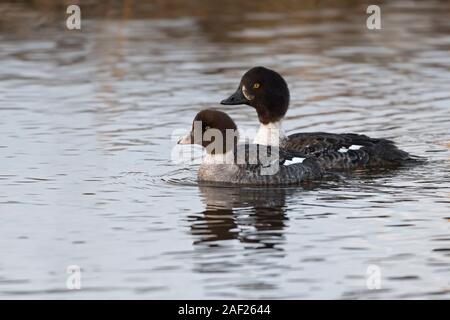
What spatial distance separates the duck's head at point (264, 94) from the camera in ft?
50.3

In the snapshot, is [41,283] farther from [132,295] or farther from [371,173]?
[371,173]

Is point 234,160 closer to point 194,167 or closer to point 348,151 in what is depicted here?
point 194,167

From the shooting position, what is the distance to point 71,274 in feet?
34.3

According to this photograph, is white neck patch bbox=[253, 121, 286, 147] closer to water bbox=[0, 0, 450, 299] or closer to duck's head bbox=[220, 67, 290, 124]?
duck's head bbox=[220, 67, 290, 124]

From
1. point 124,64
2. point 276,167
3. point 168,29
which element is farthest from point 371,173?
point 168,29

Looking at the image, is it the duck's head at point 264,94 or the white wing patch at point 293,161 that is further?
the duck's head at point 264,94

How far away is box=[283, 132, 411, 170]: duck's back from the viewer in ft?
49.6

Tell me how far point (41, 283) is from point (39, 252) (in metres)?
0.95

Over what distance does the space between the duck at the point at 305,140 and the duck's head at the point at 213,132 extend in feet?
3.34

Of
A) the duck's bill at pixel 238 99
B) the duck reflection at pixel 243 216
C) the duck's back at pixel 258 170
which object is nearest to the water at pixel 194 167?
the duck reflection at pixel 243 216

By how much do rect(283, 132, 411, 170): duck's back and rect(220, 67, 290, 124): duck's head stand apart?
0.45 metres
